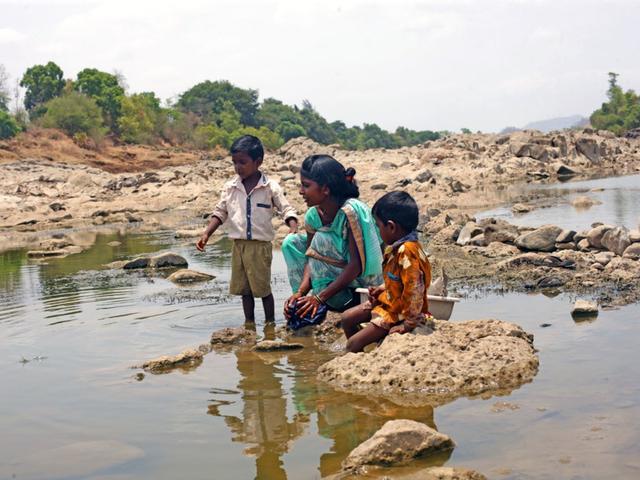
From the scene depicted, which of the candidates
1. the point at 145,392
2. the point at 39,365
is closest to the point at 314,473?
the point at 145,392

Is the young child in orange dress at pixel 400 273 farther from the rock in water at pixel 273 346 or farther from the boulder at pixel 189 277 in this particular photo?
the boulder at pixel 189 277

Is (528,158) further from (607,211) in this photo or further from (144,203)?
(607,211)

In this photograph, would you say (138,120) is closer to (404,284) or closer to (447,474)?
(404,284)

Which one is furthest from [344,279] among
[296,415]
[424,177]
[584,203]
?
[424,177]

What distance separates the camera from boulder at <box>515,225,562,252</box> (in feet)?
30.2

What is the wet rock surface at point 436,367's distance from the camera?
179 inches

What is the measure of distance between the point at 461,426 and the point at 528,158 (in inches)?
1108

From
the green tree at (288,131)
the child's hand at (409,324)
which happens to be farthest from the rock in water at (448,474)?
the green tree at (288,131)

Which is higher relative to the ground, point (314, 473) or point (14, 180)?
point (14, 180)

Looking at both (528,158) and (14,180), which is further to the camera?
(528,158)

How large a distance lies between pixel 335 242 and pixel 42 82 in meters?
48.3

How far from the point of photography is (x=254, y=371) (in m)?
5.31

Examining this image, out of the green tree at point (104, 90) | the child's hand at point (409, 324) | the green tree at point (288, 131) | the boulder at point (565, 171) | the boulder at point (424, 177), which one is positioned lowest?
the child's hand at point (409, 324)

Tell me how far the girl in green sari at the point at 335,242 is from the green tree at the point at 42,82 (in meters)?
47.6
